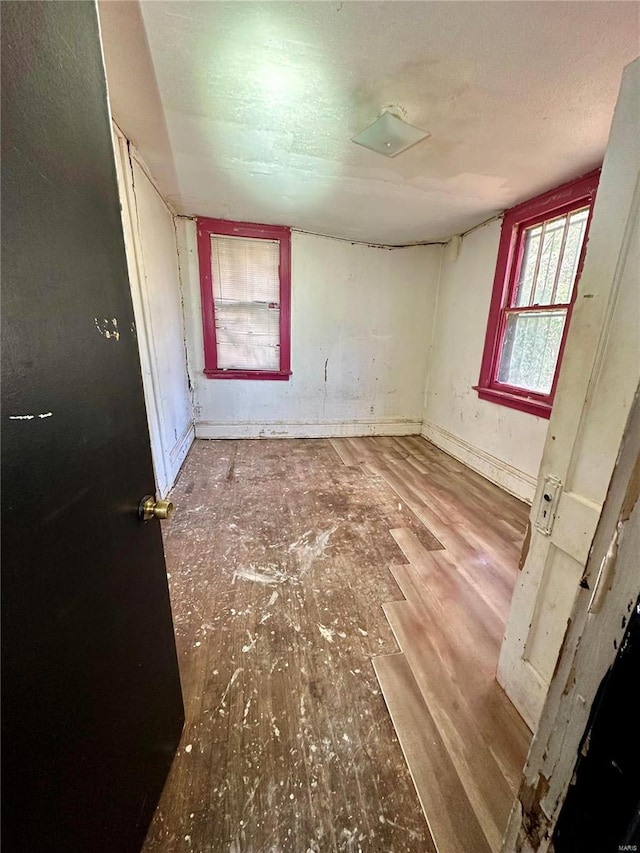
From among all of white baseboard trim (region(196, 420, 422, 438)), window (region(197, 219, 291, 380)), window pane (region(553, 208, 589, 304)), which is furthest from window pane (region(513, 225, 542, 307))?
window (region(197, 219, 291, 380))

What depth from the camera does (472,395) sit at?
3365mm

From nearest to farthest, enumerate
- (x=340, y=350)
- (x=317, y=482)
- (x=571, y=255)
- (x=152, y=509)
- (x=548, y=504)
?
(x=152, y=509) → (x=548, y=504) → (x=571, y=255) → (x=317, y=482) → (x=340, y=350)

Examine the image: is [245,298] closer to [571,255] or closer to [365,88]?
[365,88]

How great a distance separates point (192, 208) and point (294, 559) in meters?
3.26

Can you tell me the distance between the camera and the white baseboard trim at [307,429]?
12.9 feet

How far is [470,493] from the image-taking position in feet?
9.32

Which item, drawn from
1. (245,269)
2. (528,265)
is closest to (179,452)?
(245,269)

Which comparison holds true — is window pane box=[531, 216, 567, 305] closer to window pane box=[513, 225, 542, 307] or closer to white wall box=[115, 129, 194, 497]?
window pane box=[513, 225, 542, 307]

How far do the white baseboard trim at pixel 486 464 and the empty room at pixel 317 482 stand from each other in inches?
1.6

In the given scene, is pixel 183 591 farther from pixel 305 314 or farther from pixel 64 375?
pixel 305 314

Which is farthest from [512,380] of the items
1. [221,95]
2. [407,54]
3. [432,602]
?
[221,95]

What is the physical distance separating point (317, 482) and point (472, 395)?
6.22ft

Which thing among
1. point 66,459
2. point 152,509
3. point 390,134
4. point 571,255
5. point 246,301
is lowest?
point 152,509

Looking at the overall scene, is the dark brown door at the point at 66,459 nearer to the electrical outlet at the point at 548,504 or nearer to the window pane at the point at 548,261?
the electrical outlet at the point at 548,504
